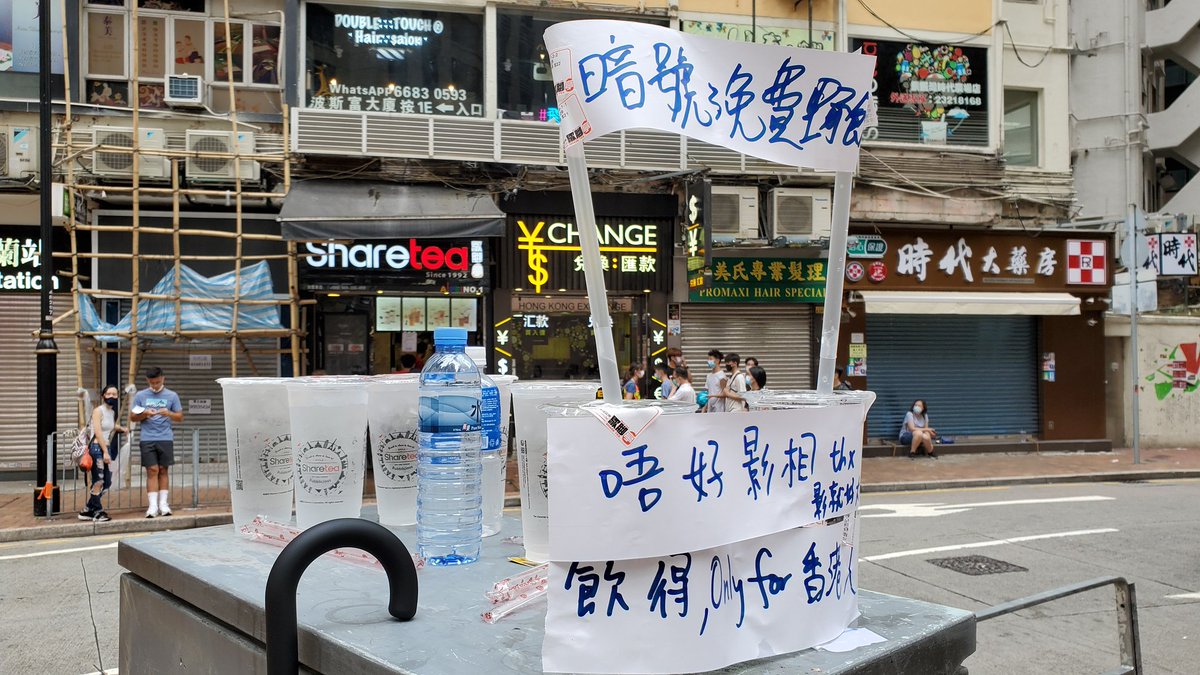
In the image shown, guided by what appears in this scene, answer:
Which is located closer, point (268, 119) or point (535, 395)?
point (535, 395)

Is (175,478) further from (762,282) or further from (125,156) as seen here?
(762,282)

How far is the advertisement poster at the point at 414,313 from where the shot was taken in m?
16.0

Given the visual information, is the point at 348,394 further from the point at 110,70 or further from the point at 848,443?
the point at 110,70

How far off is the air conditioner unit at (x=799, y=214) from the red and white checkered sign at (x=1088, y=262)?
18.6 feet

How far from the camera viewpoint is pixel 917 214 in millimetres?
18078

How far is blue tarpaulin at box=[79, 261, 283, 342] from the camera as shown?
1381 cm

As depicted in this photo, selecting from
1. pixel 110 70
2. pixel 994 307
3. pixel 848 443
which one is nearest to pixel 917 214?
pixel 994 307

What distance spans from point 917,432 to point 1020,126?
7215 mm

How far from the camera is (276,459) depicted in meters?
2.83

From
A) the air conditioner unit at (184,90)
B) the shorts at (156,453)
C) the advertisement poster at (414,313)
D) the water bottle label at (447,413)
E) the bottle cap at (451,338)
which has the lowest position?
the shorts at (156,453)

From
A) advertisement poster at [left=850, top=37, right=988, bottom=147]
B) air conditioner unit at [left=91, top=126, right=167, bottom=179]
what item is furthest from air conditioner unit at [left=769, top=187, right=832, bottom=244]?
air conditioner unit at [left=91, top=126, right=167, bottom=179]

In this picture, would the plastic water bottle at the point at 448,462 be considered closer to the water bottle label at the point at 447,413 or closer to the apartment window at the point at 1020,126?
the water bottle label at the point at 447,413

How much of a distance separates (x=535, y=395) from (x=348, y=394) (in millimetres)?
585

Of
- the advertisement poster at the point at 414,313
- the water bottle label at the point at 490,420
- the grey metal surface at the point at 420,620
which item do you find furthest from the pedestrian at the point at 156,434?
the water bottle label at the point at 490,420
